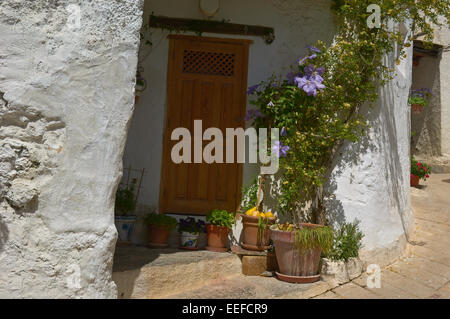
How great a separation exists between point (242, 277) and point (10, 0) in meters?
3.18

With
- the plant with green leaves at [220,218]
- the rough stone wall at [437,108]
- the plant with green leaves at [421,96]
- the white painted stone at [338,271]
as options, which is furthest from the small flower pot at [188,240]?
the rough stone wall at [437,108]

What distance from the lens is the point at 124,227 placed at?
15.8 feet

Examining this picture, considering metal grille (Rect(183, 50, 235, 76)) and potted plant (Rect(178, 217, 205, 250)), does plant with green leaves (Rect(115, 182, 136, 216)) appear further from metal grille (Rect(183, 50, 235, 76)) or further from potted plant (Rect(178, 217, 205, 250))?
metal grille (Rect(183, 50, 235, 76))

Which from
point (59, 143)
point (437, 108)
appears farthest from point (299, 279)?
point (437, 108)

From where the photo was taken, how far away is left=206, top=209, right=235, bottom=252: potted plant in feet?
16.0

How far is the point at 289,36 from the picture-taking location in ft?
17.4

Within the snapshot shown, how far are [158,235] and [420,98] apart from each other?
6.81 metres

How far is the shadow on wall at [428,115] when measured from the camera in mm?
9844

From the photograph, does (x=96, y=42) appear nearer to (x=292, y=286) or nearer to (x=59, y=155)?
(x=59, y=155)

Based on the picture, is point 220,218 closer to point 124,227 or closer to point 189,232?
point 189,232

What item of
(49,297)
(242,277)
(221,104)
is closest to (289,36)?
(221,104)

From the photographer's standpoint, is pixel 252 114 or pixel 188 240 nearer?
pixel 188 240

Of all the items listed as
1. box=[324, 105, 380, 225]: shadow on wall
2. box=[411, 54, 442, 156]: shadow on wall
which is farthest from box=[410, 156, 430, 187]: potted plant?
box=[324, 105, 380, 225]: shadow on wall

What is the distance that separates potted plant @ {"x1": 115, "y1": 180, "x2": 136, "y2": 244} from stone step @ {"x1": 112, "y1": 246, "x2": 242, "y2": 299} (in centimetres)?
18
